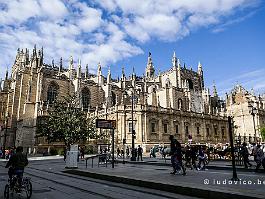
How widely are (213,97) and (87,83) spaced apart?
33.7 metres

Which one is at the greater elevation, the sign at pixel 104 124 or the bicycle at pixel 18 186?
the sign at pixel 104 124

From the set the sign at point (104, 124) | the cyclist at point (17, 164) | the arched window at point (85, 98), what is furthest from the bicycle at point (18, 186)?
the arched window at point (85, 98)

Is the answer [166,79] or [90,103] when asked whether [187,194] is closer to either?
[90,103]

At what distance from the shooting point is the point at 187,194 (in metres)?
7.46

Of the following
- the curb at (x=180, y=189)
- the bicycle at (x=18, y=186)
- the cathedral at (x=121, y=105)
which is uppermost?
the cathedral at (x=121, y=105)

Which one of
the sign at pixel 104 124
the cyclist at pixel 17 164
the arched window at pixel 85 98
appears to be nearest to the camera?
the cyclist at pixel 17 164

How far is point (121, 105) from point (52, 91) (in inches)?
689

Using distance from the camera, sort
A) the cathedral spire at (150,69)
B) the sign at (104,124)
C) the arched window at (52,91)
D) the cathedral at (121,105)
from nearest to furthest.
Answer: the sign at (104,124), the cathedral at (121,105), the arched window at (52,91), the cathedral spire at (150,69)

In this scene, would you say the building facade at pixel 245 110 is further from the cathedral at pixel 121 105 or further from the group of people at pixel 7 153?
the group of people at pixel 7 153

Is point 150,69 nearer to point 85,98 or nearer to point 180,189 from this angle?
point 85,98

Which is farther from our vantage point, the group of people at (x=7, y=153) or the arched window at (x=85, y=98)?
the arched window at (x=85, y=98)

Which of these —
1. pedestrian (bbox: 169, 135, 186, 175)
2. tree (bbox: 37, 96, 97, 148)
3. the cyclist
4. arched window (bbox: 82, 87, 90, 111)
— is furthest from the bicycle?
arched window (bbox: 82, 87, 90, 111)

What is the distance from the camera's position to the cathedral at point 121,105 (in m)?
38.2

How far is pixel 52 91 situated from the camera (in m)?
49.4
